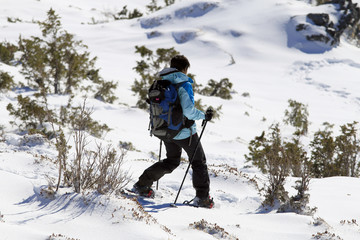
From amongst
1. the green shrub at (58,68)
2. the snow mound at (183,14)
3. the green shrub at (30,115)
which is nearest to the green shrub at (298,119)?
the green shrub at (58,68)

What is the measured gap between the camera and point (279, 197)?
397 centimetres

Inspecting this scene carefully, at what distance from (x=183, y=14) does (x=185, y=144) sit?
31.4 m

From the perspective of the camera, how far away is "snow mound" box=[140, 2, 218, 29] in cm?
3254

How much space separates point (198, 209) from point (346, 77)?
21.5 metres

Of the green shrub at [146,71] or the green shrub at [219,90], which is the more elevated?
the green shrub at [146,71]

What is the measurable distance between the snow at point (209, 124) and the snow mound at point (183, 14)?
0.34 ft

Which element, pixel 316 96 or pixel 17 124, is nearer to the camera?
pixel 17 124

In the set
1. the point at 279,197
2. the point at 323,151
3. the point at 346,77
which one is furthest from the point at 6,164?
the point at 346,77

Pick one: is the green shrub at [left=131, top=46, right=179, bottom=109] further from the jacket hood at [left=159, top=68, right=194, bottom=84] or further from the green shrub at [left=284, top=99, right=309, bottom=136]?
the jacket hood at [left=159, top=68, right=194, bottom=84]

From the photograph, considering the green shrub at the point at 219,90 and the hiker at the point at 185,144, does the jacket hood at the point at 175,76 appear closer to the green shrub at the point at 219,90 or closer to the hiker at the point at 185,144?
the hiker at the point at 185,144

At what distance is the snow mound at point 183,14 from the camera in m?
32.5

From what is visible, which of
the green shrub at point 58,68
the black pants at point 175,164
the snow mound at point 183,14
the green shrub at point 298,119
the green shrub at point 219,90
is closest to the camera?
the black pants at point 175,164

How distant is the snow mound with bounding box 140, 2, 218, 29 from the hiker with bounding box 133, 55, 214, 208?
98.1ft

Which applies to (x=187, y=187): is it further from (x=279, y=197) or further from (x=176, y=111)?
(x=176, y=111)
